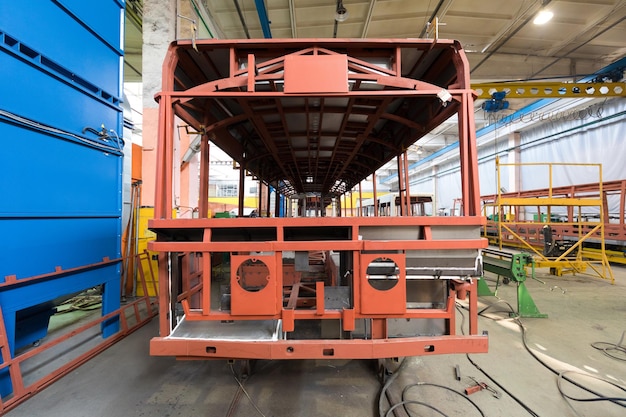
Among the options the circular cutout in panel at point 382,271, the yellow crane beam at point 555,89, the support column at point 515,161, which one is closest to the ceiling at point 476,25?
the yellow crane beam at point 555,89

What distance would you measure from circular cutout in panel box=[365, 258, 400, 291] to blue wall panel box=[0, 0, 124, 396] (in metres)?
3.68

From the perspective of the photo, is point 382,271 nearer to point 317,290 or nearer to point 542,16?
point 317,290

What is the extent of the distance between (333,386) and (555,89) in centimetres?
1299

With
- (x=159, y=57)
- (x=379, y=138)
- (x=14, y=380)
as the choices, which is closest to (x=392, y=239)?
(x=379, y=138)

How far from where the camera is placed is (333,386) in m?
2.81

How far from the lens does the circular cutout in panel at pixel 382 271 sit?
6.84ft

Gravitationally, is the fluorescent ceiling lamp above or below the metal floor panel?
above

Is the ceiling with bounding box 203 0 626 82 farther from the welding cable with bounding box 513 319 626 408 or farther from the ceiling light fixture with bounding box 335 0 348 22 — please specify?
the welding cable with bounding box 513 319 626 408

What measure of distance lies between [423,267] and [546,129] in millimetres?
17707

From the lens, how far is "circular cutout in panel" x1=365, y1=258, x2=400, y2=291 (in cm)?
208

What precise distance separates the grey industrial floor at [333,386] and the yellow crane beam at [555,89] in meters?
9.08

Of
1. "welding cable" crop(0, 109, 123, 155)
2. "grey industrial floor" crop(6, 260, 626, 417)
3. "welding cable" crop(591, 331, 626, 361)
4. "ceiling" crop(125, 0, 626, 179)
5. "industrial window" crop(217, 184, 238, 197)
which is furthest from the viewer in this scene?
"industrial window" crop(217, 184, 238, 197)

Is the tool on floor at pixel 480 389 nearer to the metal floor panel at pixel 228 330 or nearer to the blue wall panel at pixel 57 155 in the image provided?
the metal floor panel at pixel 228 330

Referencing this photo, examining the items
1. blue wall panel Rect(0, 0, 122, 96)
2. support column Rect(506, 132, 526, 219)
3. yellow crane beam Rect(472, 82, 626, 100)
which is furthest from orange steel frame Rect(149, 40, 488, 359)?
support column Rect(506, 132, 526, 219)
